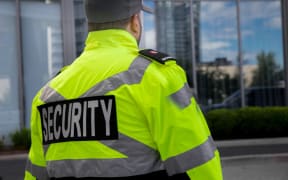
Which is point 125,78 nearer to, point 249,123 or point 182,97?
point 182,97

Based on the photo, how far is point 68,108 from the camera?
1685 millimetres

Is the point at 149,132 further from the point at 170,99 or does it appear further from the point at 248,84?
the point at 248,84

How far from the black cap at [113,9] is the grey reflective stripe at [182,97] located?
341 mm

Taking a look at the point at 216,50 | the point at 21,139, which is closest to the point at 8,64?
the point at 21,139

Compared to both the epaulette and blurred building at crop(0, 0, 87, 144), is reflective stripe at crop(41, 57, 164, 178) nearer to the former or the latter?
the epaulette

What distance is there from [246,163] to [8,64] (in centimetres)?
858

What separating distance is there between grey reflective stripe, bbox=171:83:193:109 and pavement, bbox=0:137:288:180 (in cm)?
533

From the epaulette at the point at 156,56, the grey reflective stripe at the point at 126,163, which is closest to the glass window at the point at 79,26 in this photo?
the epaulette at the point at 156,56

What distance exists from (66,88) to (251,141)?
10849 mm

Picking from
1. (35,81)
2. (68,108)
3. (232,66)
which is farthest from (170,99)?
(232,66)

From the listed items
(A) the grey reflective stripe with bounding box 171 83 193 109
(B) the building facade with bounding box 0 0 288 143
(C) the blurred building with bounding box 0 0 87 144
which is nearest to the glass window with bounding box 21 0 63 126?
(C) the blurred building with bounding box 0 0 87 144

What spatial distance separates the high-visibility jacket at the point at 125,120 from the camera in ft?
4.95

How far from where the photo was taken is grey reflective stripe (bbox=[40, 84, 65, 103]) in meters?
1.73

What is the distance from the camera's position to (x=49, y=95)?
177 centimetres
